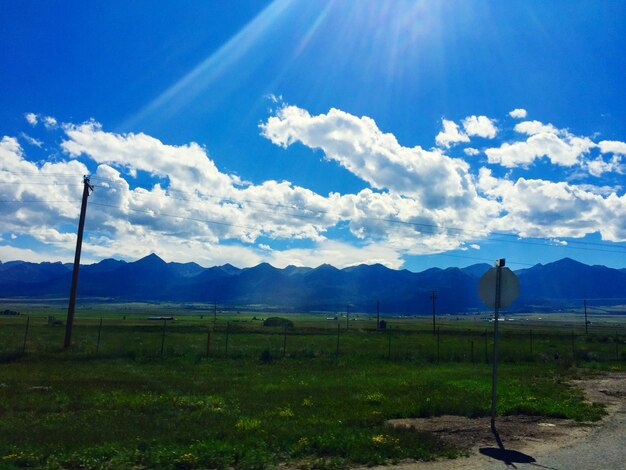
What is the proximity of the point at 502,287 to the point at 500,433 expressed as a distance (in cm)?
334

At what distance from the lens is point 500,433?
11.1 m

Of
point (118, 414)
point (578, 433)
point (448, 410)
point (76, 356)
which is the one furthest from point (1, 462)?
point (76, 356)

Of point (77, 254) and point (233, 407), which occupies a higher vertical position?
point (77, 254)

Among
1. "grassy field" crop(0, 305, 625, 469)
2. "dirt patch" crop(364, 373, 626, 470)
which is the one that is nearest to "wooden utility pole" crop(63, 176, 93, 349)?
"grassy field" crop(0, 305, 625, 469)

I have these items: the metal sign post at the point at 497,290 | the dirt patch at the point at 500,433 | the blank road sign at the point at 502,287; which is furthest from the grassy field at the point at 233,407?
the blank road sign at the point at 502,287

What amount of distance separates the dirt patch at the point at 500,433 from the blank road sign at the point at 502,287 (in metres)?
2.95

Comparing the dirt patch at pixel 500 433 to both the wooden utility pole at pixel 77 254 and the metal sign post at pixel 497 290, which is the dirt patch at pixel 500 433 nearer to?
the metal sign post at pixel 497 290

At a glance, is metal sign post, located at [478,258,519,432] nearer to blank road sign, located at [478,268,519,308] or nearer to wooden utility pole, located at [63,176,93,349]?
blank road sign, located at [478,268,519,308]

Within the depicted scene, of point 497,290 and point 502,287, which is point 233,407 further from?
point 502,287

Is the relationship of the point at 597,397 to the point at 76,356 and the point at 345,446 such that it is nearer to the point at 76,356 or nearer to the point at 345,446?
the point at 345,446

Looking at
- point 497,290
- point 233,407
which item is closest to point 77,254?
point 233,407

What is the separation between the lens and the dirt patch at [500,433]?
28.7 feet

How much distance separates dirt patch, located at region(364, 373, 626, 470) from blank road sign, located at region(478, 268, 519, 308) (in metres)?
2.95

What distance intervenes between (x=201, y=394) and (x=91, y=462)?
7.90m
